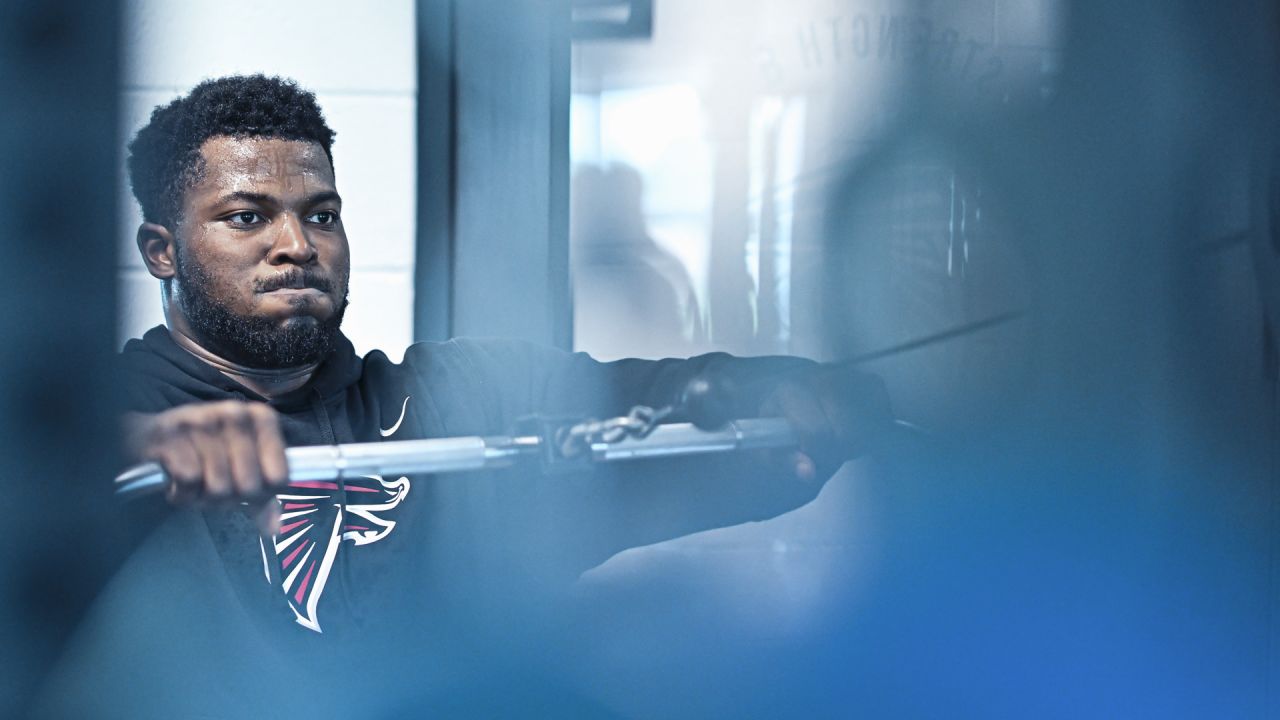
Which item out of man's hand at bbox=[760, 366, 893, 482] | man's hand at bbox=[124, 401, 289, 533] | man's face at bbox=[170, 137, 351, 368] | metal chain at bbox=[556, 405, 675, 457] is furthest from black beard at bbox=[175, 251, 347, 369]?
man's hand at bbox=[760, 366, 893, 482]

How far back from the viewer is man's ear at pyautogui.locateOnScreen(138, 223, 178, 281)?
0.80m

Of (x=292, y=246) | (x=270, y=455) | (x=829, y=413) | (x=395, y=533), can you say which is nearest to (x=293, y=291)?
(x=292, y=246)

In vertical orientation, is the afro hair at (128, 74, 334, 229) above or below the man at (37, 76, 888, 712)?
above

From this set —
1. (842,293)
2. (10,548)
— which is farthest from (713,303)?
(10,548)

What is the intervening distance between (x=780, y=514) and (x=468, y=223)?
0.37 metres

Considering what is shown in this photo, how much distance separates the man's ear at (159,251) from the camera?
80 centimetres

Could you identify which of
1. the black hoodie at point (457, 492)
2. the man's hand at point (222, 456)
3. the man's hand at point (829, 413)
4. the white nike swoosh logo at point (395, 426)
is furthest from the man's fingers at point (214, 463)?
the man's hand at point (829, 413)

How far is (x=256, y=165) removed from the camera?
0.79 metres

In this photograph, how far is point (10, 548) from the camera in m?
0.74

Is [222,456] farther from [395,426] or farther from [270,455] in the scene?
[395,426]

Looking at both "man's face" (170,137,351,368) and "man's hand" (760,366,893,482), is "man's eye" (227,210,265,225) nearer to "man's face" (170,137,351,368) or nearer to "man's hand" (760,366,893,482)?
"man's face" (170,137,351,368)

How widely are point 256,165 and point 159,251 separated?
4.0 inches

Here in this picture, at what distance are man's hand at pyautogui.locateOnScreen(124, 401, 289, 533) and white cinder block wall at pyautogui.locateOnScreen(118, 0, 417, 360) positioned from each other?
15 centimetres

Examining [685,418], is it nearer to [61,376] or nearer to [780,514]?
[780,514]
